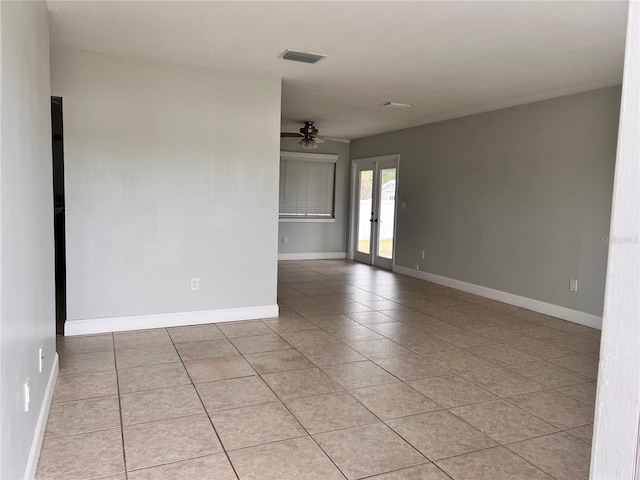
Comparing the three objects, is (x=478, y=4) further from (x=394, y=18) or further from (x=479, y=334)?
(x=479, y=334)

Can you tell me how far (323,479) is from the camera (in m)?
2.10

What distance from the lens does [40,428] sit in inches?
91.0

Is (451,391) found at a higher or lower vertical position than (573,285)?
lower

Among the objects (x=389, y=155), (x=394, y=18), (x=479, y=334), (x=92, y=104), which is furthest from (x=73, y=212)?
(x=389, y=155)

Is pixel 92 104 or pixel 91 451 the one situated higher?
pixel 92 104

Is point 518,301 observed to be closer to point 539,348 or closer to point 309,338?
point 539,348

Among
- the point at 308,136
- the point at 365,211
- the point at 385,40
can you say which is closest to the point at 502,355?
the point at 385,40

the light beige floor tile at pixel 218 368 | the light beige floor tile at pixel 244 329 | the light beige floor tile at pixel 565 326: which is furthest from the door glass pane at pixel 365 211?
the light beige floor tile at pixel 218 368

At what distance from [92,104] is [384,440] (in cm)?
350

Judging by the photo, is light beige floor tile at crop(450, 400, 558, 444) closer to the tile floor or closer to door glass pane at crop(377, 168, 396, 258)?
the tile floor

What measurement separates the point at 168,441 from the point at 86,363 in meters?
1.40

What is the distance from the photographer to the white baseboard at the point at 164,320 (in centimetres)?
407

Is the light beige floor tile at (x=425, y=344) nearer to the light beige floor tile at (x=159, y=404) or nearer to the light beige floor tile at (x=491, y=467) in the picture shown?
the light beige floor tile at (x=491, y=467)

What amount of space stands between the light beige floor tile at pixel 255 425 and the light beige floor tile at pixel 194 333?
143 cm
